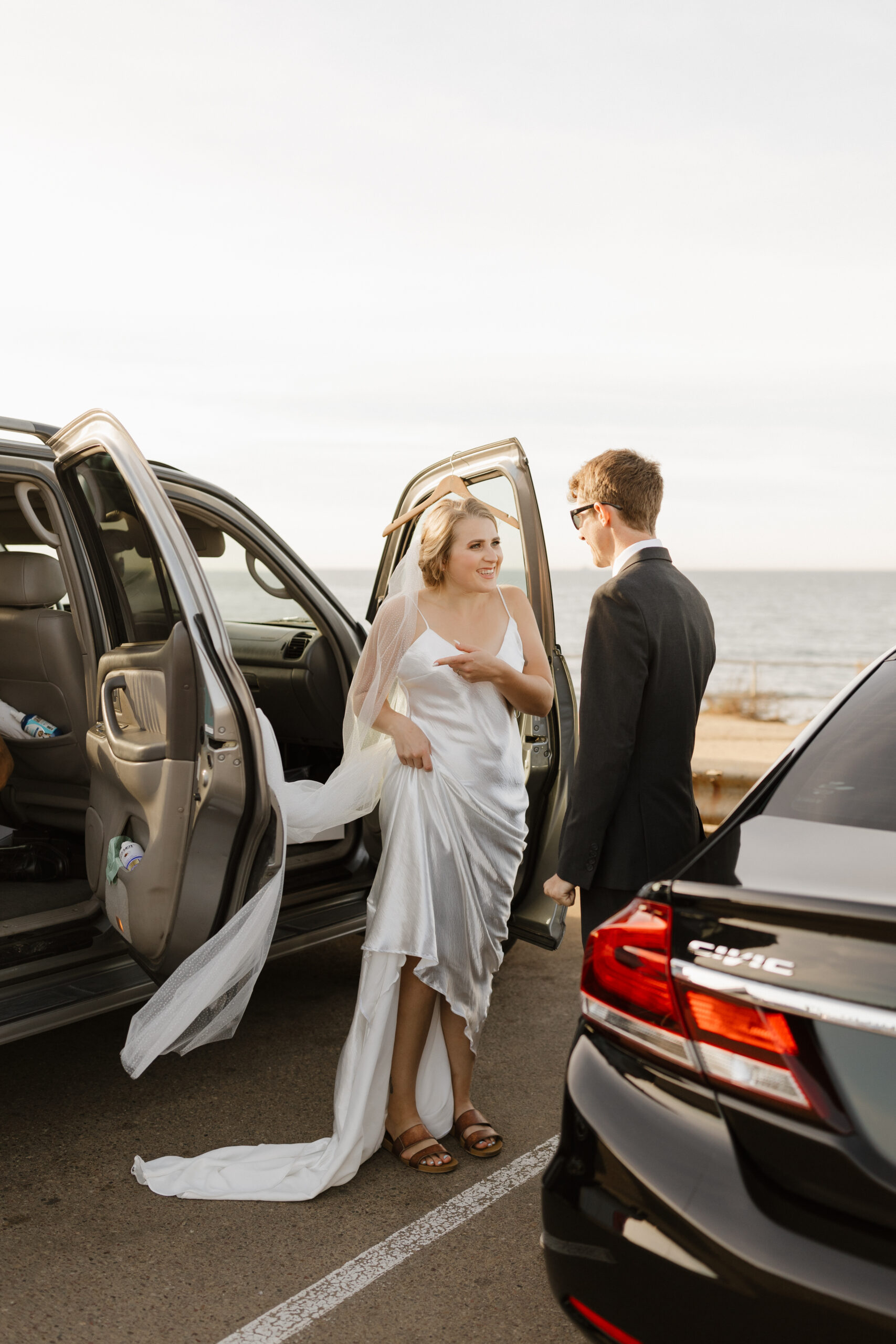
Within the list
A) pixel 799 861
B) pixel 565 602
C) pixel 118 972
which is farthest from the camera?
pixel 565 602

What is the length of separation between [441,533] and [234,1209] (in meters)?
1.97

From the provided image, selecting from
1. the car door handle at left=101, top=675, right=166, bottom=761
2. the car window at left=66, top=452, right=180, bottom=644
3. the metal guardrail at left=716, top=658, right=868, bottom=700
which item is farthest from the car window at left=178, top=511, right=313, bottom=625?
the metal guardrail at left=716, top=658, right=868, bottom=700

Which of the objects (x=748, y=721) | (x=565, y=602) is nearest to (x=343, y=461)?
(x=565, y=602)

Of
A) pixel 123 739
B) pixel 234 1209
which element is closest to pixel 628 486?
pixel 123 739

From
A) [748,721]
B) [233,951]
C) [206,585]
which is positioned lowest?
[748,721]

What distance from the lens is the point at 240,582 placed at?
454 centimetres

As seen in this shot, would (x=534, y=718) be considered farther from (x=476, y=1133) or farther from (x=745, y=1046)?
(x=745, y=1046)

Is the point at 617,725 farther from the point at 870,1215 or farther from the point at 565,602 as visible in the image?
the point at 565,602

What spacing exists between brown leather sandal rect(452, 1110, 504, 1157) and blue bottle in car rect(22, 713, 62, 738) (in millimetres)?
2011

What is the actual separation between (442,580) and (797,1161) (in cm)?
221

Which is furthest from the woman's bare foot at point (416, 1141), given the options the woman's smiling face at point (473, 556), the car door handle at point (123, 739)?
the woman's smiling face at point (473, 556)

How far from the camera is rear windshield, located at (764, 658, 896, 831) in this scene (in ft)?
5.71

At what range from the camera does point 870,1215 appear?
130 centimetres

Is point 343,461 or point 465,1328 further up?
point 343,461
